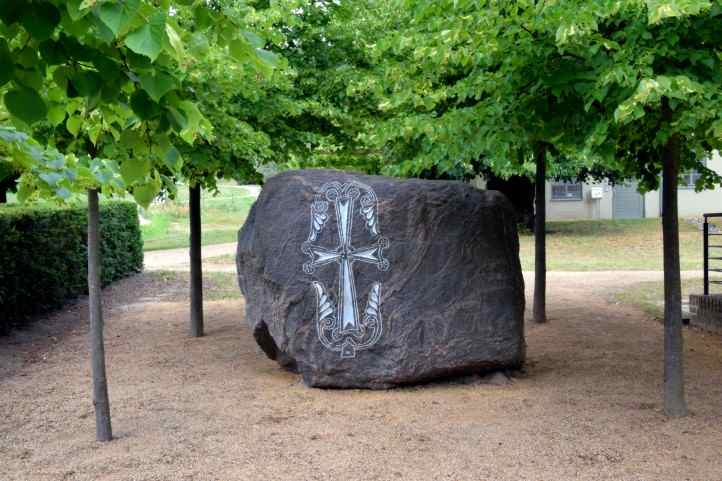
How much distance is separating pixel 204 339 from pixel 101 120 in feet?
21.9

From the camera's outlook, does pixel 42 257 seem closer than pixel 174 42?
No

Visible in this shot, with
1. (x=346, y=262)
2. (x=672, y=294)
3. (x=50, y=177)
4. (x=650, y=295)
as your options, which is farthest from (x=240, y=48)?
(x=650, y=295)

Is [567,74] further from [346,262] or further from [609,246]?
[609,246]

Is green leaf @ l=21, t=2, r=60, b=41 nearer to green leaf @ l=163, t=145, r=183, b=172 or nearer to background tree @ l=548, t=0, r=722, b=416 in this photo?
green leaf @ l=163, t=145, r=183, b=172

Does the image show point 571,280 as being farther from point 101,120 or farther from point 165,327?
point 101,120

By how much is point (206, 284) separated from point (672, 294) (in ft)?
38.4

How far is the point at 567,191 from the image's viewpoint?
32312mm

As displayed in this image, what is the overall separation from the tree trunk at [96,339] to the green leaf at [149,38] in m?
3.70

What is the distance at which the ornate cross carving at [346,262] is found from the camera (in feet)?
23.0

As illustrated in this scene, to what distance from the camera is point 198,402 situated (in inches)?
263

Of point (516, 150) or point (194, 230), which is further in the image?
point (194, 230)

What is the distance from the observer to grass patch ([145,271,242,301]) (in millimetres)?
14609

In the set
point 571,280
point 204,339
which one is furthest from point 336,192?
point 571,280

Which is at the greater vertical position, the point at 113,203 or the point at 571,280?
the point at 113,203
